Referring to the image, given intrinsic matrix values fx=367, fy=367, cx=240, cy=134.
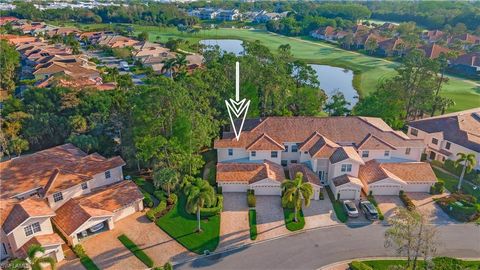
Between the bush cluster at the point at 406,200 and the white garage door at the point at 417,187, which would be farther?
the white garage door at the point at 417,187

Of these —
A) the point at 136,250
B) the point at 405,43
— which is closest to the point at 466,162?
the point at 136,250

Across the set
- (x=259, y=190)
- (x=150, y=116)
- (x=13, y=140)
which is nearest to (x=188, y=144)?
(x=150, y=116)

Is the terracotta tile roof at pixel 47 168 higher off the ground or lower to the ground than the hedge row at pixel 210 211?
higher

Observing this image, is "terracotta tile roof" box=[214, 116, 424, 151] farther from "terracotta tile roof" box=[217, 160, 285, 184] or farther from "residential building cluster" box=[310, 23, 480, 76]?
"residential building cluster" box=[310, 23, 480, 76]

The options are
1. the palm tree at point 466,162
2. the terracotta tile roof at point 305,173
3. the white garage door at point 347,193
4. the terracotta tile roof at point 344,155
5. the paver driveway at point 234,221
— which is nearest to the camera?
the paver driveway at point 234,221

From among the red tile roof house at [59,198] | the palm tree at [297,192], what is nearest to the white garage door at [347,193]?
the palm tree at [297,192]

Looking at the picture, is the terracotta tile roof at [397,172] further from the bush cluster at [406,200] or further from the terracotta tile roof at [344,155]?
the terracotta tile roof at [344,155]

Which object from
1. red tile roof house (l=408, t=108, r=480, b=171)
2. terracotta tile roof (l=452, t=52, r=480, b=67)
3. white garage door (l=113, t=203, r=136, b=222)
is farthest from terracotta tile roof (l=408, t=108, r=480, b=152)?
terracotta tile roof (l=452, t=52, r=480, b=67)

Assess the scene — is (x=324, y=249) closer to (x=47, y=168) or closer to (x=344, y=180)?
(x=344, y=180)
